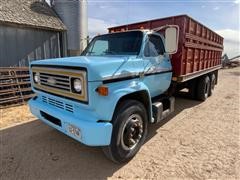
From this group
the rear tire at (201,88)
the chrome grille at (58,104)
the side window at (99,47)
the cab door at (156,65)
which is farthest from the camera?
the rear tire at (201,88)

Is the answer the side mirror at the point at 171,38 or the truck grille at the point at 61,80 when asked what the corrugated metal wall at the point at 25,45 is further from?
the side mirror at the point at 171,38

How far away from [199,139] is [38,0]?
35.4ft

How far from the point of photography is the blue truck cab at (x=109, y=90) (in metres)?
2.75

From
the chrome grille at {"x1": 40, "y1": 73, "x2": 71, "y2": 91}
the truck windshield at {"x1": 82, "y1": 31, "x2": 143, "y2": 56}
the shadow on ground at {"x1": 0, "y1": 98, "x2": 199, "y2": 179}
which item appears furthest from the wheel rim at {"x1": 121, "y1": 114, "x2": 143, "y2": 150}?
the truck windshield at {"x1": 82, "y1": 31, "x2": 143, "y2": 56}

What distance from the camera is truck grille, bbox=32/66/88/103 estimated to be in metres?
2.75

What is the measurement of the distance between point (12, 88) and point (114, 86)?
5.44 meters

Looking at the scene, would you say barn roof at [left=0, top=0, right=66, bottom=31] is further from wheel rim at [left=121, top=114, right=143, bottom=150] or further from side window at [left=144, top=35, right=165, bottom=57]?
wheel rim at [left=121, top=114, right=143, bottom=150]

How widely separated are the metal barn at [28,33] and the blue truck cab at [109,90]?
17.4 ft

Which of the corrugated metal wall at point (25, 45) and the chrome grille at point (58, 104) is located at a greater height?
the corrugated metal wall at point (25, 45)

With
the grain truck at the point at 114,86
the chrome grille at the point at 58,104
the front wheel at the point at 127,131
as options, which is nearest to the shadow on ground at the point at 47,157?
the front wheel at the point at 127,131

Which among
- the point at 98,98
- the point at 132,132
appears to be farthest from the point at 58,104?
the point at 132,132

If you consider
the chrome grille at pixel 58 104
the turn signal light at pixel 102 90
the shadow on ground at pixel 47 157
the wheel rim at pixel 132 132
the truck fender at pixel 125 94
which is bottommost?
the shadow on ground at pixel 47 157

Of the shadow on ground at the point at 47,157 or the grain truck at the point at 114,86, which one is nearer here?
the grain truck at the point at 114,86

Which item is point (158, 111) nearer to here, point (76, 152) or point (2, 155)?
point (76, 152)
